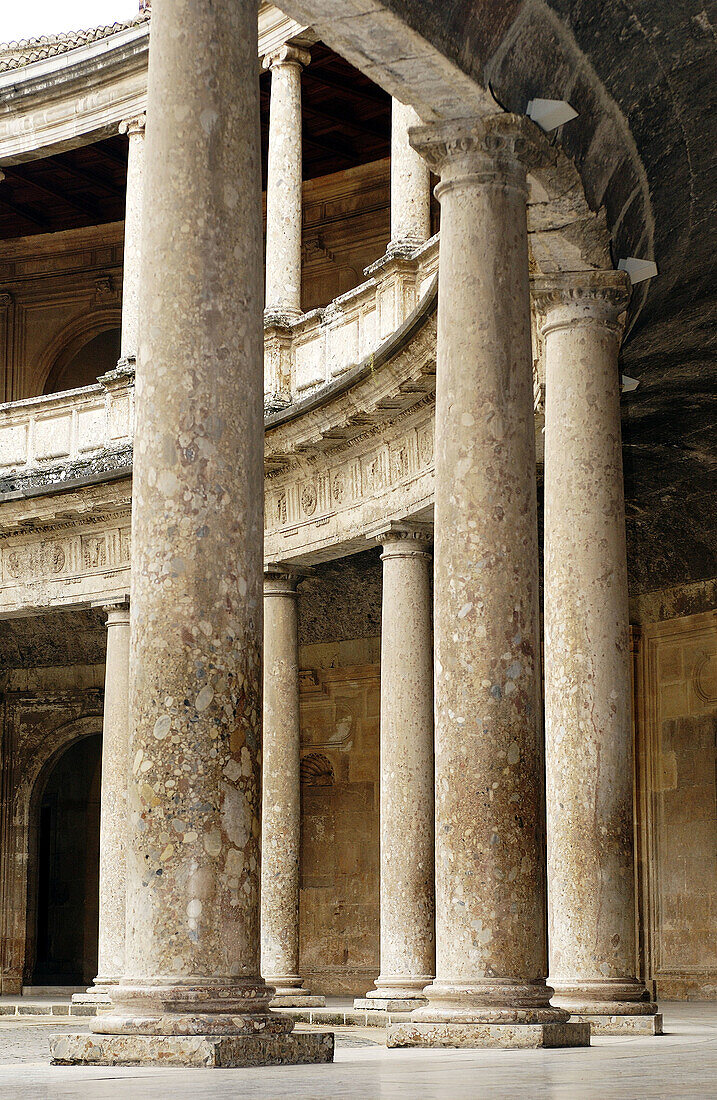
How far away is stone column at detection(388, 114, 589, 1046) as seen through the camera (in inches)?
365

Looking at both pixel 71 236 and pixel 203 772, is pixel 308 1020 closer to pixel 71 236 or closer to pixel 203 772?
pixel 203 772

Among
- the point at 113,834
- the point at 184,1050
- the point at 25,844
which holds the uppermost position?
the point at 113,834

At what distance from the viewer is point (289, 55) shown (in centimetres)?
2045

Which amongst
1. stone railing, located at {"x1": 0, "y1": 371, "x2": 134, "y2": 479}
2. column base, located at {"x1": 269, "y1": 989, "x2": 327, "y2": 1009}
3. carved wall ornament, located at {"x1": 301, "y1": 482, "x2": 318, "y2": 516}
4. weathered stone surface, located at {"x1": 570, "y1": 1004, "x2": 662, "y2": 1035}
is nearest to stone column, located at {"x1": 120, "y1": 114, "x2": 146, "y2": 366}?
stone railing, located at {"x1": 0, "y1": 371, "x2": 134, "y2": 479}

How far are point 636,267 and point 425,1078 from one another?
7.86m

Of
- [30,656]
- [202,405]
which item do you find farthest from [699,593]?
[202,405]

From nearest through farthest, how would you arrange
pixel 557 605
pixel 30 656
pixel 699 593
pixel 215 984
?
pixel 215 984, pixel 557 605, pixel 699 593, pixel 30 656

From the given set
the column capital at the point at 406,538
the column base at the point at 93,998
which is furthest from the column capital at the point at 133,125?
the column base at the point at 93,998

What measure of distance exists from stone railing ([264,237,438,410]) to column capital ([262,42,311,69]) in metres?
3.61

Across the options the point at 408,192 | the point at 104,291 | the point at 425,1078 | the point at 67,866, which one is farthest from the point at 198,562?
the point at 67,866

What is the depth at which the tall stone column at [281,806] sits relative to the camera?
59.0 feet

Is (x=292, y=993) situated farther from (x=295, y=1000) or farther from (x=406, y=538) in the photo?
(x=406, y=538)

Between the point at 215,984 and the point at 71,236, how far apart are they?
22452mm

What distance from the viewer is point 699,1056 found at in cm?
944
